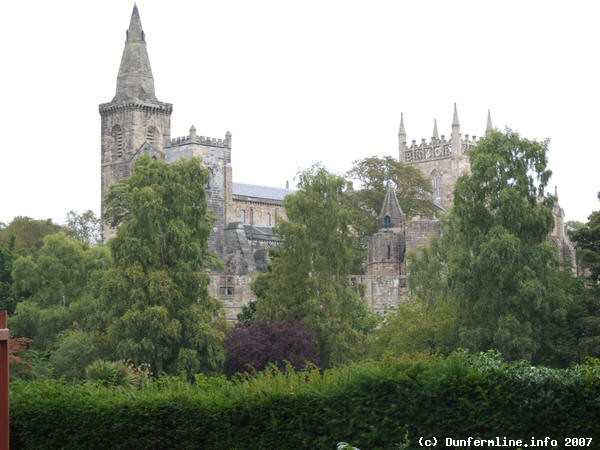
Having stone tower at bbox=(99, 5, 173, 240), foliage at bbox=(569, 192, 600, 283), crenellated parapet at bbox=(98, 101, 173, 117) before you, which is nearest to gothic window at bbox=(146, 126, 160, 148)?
stone tower at bbox=(99, 5, 173, 240)

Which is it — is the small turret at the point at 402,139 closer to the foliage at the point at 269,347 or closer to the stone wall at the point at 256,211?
the stone wall at the point at 256,211

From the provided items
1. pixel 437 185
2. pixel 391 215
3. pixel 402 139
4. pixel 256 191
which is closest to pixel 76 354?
pixel 391 215

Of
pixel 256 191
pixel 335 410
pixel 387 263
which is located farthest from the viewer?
pixel 256 191

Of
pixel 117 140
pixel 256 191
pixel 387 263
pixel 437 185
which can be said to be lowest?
pixel 387 263

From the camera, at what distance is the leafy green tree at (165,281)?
42250 millimetres

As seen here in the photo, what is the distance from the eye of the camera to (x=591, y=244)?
4516 cm

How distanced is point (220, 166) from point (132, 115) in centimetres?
944

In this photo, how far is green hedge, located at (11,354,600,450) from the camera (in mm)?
20250

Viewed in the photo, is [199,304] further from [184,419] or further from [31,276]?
[184,419]

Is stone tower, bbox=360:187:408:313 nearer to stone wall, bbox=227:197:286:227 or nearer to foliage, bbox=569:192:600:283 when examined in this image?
foliage, bbox=569:192:600:283

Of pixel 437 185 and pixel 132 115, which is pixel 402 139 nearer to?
pixel 437 185

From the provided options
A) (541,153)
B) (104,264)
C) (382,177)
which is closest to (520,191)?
(541,153)

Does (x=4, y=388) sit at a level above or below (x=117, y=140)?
below

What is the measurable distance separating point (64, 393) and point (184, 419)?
276 centimetres
